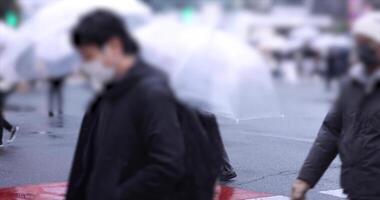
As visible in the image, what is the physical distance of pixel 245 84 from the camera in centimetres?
505

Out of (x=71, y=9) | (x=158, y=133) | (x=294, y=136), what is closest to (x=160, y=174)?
(x=158, y=133)

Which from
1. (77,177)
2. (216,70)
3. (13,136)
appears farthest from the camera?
(13,136)

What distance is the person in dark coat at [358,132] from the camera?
13.0 feet

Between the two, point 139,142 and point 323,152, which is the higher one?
point 139,142

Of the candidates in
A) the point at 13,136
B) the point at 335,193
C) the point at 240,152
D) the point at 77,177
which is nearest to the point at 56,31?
the point at 13,136

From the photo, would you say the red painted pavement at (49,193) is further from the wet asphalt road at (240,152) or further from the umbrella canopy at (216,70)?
the umbrella canopy at (216,70)

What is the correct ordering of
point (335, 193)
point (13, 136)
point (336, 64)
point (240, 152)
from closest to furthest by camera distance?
1. point (335, 193)
2. point (240, 152)
3. point (13, 136)
4. point (336, 64)

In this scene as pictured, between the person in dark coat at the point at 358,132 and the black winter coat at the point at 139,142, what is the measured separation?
936mm

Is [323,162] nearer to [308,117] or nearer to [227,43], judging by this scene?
[227,43]

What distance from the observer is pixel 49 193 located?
8219 millimetres

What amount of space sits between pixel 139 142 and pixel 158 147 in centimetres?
11

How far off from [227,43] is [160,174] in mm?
1589

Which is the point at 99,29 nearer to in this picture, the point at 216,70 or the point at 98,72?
the point at 98,72

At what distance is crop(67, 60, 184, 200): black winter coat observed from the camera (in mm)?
3654
